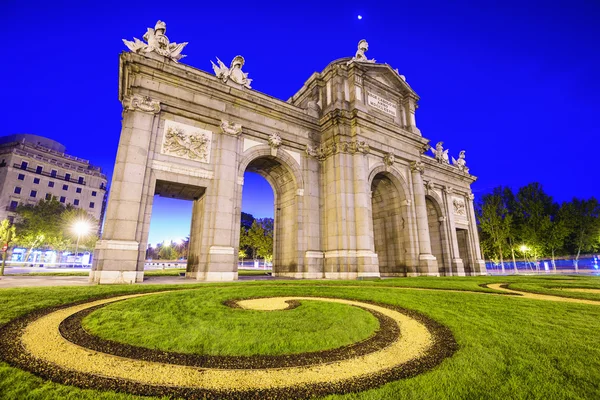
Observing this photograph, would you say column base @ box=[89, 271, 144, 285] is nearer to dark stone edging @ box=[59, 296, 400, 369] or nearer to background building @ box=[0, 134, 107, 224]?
dark stone edging @ box=[59, 296, 400, 369]

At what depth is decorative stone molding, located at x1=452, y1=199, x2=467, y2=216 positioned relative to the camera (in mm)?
33750

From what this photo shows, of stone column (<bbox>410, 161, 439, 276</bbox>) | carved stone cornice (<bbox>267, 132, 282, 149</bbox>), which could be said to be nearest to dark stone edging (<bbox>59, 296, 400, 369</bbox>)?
carved stone cornice (<bbox>267, 132, 282, 149</bbox>)

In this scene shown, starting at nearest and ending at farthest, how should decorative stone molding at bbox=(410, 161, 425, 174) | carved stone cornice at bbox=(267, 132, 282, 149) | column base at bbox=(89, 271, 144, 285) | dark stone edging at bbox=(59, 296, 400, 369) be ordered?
dark stone edging at bbox=(59, 296, 400, 369) → column base at bbox=(89, 271, 144, 285) → carved stone cornice at bbox=(267, 132, 282, 149) → decorative stone molding at bbox=(410, 161, 425, 174)

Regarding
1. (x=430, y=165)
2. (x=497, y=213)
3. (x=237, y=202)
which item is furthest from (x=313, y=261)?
(x=497, y=213)

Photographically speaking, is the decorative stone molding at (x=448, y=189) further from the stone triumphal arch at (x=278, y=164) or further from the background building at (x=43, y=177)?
the background building at (x=43, y=177)

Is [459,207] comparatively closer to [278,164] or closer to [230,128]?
[278,164]

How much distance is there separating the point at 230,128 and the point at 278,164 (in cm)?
475

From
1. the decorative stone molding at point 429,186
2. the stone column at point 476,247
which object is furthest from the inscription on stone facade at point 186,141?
the stone column at point 476,247

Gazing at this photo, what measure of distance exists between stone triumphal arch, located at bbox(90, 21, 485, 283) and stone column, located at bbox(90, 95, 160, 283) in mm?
53

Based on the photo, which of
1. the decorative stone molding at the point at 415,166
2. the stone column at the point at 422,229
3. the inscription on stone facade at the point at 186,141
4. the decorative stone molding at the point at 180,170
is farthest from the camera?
the decorative stone molding at the point at 415,166

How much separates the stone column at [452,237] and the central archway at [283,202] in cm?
1832

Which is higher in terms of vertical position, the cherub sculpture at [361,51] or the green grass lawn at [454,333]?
the cherub sculpture at [361,51]

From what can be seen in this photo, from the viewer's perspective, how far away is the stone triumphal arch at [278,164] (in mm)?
15531

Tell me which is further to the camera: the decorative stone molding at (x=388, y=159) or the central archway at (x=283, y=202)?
the decorative stone molding at (x=388, y=159)
